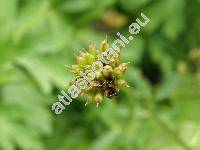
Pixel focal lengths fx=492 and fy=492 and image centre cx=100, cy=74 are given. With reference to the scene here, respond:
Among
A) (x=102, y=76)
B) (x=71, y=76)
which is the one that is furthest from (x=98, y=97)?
(x=71, y=76)

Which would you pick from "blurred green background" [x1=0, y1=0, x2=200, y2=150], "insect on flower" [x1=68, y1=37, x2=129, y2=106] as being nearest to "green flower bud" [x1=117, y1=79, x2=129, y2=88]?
"insect on flower" [x1=68, y1=37, x2=129, y2=106]

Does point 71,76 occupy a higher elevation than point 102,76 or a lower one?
higher

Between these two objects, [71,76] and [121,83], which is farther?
[71,76]

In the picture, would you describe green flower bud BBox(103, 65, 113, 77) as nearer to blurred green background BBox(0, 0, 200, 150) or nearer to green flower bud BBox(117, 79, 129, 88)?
green flower bud BBox(117, 79, 129, 88)

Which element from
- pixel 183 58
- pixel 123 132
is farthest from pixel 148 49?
pixel 123 132

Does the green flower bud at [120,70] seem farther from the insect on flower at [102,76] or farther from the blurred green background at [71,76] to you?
the blurred green background at [71,76]

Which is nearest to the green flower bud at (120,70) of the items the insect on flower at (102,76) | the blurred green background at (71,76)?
the insect on flower at (102,76)

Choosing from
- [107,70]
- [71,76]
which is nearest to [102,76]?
[107,70]

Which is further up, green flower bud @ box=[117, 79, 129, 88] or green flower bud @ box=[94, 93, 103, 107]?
green flower bud @ box=[94, 93, 103, 107]

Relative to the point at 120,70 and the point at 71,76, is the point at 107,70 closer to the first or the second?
the point at 120,70
